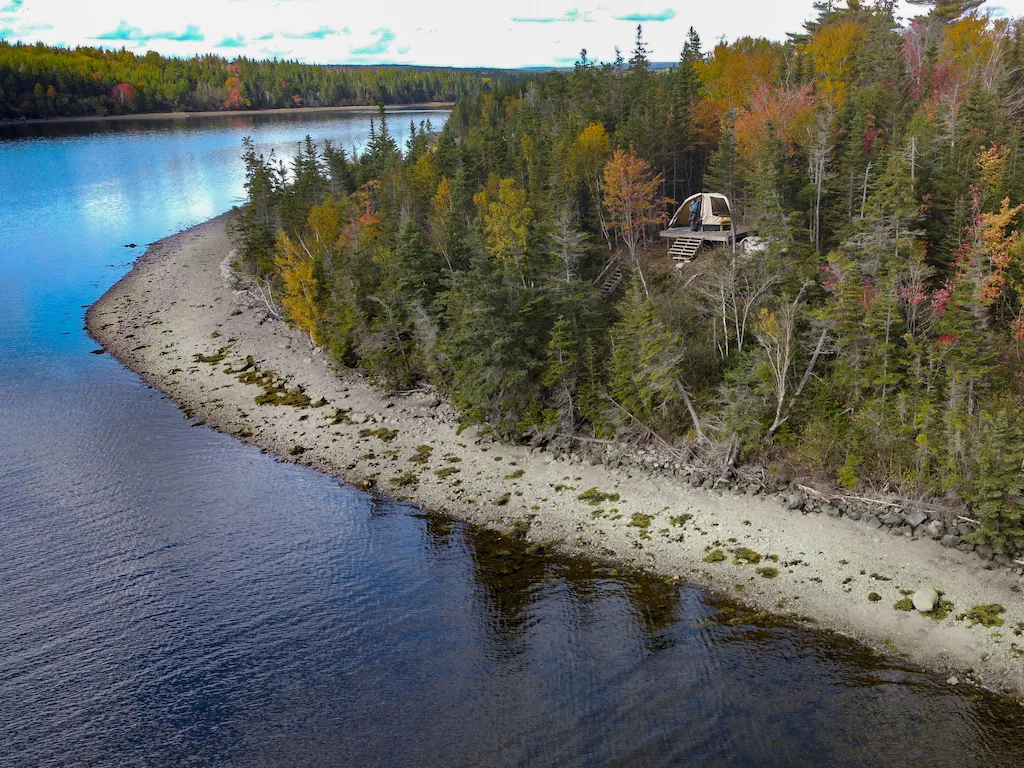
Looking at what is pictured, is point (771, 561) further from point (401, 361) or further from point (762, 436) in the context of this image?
point (401, 361)

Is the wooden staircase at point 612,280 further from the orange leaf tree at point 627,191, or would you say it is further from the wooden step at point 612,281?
the orange leaf tree at point 627,191

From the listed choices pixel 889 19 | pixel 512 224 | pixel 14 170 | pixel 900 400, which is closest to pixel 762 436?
pixel 900 400

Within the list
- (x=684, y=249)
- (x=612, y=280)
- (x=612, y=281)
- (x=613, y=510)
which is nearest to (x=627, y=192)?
(x=684, y=249)

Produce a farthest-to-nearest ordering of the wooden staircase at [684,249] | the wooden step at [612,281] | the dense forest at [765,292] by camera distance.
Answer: the wooden staircase at [684,249], the wooden step at [612,281], the dense forest at [765,292]

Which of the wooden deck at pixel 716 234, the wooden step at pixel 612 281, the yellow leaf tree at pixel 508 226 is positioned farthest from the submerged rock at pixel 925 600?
the wooden deck at pixel 716 234

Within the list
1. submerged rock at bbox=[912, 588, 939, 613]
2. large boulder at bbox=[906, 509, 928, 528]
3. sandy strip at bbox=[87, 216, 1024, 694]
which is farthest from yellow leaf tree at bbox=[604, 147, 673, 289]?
submerged rock at bbox=[912, 588, 939, 613]

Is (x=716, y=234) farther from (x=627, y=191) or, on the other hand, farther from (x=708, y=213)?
(x=627, y=191)

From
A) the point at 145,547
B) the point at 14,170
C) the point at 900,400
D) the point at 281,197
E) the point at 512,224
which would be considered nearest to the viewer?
the point at 900,400
